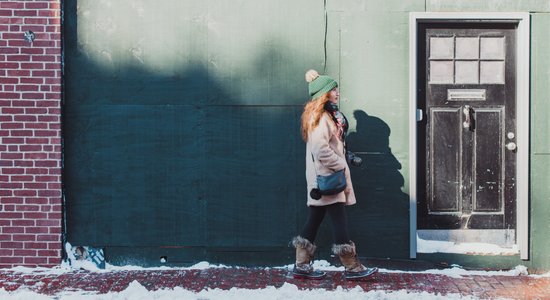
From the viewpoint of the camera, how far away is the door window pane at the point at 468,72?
24.0 feet

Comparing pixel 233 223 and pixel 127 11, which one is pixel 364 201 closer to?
pixel 233 223

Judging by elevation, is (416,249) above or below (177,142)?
below

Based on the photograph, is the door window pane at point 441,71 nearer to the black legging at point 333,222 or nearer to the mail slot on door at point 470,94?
the mail slot on door at point 470,94

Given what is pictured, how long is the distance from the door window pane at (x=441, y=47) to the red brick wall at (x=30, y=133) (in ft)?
12.1

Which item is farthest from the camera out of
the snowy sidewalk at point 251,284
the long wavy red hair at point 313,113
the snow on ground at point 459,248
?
the snow on ground at point 459,248

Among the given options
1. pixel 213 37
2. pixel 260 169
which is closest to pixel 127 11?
pixel 213 37

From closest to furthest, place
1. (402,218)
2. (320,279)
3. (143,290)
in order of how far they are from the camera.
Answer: (143,290) < (320,279) < (402,218)

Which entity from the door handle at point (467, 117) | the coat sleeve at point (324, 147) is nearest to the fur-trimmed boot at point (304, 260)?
the coat sleeve at point (324, 147)

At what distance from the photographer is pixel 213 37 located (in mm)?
7223

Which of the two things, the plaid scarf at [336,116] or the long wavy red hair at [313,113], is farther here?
the plaid scarf at [336,116]

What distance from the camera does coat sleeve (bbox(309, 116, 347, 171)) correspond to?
21.1ft

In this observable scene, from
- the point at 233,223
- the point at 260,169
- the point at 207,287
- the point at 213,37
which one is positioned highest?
the point at 213,37

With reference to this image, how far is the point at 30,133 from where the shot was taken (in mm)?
7195

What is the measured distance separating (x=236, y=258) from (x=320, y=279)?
0.95 m
